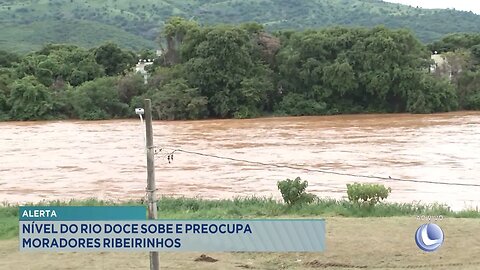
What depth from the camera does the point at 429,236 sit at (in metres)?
6.40

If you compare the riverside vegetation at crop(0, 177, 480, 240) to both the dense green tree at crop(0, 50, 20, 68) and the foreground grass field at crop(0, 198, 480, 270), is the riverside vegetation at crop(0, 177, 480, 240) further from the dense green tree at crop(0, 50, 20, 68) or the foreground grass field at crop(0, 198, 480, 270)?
the dense green tree at crop(0, 50, 20, 68)

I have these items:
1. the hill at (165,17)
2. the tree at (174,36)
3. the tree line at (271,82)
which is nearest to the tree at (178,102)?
the tree line at (271,82)

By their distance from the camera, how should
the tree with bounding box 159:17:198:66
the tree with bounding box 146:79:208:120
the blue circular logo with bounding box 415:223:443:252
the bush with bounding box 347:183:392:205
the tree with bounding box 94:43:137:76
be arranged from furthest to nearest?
the tree with bounding box 94:43:137:76 → the tree with bounding box 159:17:198:66 → the tree with bounding box 146:79:208:120 → the bush with bounding box 347:183:392:205 → the blue circular logo with bounding box 415:223:443:252

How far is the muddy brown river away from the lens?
16016 mm

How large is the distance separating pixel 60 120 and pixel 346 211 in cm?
3119

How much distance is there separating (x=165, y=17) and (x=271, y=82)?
232 ft

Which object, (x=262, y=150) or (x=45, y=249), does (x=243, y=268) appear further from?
(x=262, y=150)

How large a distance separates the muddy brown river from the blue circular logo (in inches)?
256

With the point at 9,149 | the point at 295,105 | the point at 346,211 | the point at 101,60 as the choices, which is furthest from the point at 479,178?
the point at 101,60

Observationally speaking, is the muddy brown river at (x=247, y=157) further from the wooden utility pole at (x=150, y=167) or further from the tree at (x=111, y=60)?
the tree at (x=111, y=60)

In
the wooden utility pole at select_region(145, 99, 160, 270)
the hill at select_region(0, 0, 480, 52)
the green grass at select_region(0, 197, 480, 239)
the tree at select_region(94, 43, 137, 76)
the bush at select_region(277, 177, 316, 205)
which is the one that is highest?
the hill at select_region(0, 0, 480, 52)

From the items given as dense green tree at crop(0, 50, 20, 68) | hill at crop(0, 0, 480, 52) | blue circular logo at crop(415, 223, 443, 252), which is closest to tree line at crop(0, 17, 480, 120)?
dense green tree at crop(0, 50, 20, 68)

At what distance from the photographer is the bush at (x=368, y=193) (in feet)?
35.4

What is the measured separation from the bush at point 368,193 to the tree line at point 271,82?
997 inches
